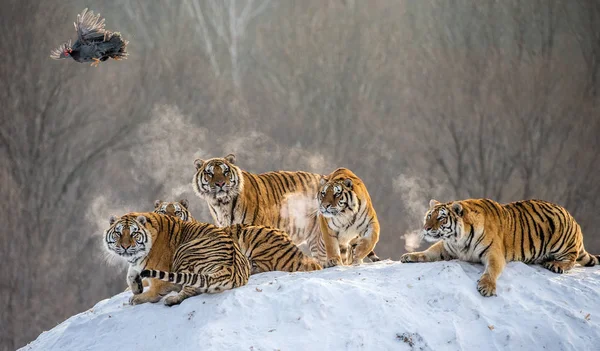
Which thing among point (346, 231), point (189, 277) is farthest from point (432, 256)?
point (189, 277)

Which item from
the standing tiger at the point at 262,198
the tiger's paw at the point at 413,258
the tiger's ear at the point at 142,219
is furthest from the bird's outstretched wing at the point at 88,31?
the tiger's paw at the point at 413,258

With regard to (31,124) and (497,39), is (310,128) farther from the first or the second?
(31,124)

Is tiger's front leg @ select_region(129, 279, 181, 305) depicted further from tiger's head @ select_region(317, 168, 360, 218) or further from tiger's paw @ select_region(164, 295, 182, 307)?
tiger's head @ select_region(317, 168, 360, 218)

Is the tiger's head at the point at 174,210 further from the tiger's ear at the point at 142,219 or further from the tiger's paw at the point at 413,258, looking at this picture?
the tiger's paw at the point at 413,258

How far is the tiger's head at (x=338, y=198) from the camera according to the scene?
7.37m

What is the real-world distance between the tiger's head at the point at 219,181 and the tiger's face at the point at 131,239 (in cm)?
134

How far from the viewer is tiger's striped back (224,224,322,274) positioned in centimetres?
706

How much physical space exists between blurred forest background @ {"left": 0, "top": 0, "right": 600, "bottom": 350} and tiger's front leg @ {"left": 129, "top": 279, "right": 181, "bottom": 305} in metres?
9.08

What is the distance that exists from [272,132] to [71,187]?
379cm

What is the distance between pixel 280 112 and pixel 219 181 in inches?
365

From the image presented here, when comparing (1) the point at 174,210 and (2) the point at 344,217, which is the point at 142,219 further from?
(2) the point at 344,217

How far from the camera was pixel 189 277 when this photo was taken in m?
6.02

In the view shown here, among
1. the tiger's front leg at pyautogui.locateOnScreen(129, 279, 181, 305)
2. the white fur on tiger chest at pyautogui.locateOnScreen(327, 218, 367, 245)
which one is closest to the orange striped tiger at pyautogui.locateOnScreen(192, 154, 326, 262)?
the white fur on tiger chest at pyautogui.locateOnScreen(327, 218, 367, 245)

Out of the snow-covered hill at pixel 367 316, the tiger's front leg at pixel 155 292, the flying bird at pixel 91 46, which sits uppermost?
the flying bird at pixel 91 46
